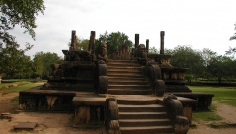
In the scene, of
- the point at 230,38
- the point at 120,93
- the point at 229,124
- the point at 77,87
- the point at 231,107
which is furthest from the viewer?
the point at 230,38

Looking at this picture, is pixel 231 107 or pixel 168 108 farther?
pixel 231 107

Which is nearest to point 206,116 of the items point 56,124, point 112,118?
point 112,118

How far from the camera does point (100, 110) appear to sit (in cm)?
616

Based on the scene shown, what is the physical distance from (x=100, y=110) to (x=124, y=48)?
1651cm

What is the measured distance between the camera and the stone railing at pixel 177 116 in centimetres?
545

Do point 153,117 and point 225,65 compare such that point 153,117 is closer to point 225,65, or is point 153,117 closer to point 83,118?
point 83,118

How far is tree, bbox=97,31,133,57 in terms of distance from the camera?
146ft

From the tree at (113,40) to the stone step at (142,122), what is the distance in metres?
38.3

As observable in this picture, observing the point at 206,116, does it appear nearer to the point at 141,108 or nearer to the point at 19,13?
the point at 141,108

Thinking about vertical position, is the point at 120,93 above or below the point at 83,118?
above

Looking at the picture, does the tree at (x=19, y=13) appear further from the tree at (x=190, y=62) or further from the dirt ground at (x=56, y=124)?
the tree at (x=190, y=62)

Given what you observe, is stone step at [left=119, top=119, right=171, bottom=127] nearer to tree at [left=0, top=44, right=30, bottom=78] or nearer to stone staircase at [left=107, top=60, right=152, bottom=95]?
stone staircase at [left=107, top=60, right=152, bottom=95]

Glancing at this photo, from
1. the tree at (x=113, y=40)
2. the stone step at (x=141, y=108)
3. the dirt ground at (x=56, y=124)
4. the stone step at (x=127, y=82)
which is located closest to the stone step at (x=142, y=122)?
the stone step at (x=141, y=108)

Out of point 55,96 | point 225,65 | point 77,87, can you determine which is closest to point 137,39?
point 77,87
